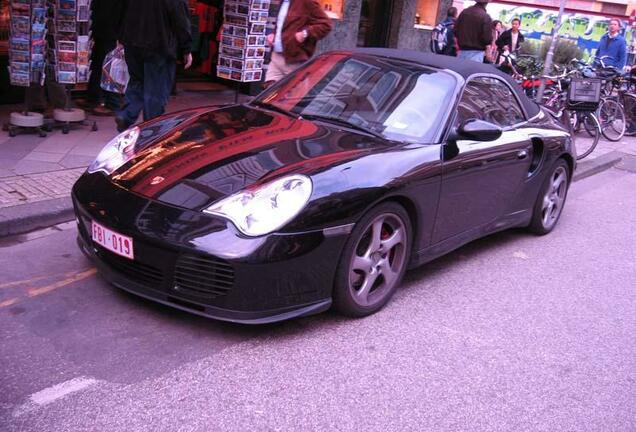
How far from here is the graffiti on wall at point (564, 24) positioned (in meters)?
24.7

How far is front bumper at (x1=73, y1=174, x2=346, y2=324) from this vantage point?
3.37 m

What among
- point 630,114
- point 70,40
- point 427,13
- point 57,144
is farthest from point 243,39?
point 630,114

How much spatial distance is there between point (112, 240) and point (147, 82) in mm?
3527

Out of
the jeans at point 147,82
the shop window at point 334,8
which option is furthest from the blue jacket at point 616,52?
the jeans at point 147,82

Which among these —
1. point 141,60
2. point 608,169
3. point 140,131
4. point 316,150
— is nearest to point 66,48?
point 141,60

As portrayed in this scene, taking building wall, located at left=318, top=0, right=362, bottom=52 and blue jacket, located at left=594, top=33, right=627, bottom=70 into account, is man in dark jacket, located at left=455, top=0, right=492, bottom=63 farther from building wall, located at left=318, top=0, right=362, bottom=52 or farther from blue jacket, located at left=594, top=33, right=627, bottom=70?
blue jacket, located at left=594, top=33, right=627, bottom=70

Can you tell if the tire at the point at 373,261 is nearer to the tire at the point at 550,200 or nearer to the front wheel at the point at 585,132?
the tire at the point at 550,200

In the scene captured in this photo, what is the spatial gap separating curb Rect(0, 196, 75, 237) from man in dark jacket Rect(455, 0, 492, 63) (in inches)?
257

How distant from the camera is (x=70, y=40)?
282 inches

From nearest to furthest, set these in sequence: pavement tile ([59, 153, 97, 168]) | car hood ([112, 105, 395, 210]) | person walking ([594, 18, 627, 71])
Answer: car hood ([112, 105, 395, 210]) < pavement tile ([59, 153, 97, 168]) < person walking ([594, 18, 627, 71])

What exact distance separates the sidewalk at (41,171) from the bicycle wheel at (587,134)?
118 cm

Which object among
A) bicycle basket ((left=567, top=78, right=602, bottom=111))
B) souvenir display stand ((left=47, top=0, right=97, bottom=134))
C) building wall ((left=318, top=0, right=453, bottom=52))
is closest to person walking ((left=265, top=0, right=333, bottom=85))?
souvenir display stand ((left=47, top=0, right=97, bottom=134))

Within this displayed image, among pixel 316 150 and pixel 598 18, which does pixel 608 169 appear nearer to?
pixel 316 150

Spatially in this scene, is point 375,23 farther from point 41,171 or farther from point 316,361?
point 316,361
